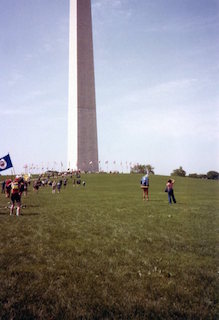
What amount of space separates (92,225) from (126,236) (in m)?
1.97

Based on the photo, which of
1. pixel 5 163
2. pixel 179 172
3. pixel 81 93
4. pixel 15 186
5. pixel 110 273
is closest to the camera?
pixel 110 273

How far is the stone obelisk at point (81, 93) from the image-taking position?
73875mm

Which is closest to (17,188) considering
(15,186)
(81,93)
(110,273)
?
(15,186)

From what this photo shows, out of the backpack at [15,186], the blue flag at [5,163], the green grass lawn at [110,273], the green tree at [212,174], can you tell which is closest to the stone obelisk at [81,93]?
the green tree at [212,174]

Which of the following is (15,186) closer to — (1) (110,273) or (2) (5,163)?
(2) (5,163)

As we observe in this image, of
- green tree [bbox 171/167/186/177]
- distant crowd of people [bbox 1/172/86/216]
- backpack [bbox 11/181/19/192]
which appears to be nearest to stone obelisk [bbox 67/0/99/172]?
distant crowd of people [bbox 1/172/86/216]

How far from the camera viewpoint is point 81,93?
252ft

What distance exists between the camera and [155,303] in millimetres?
3697

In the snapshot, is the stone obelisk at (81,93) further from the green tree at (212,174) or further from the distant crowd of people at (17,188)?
the green tree at (212,174)

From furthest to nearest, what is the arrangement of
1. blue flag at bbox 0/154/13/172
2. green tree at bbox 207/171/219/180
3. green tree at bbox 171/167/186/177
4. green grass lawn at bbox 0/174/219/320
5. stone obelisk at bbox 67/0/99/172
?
green tree at bbox 171/167/186/177 → green tree at bbox 207/171/219/180 → stone obelisk at bbox 67/0/99/172 → blue flag at bbox 0/154/13/172 → green grass lawn at bbox 0/174/219/320

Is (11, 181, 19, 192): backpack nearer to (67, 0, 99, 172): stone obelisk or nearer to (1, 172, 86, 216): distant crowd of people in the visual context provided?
(1, 172, 86, 216): distant crowd of people

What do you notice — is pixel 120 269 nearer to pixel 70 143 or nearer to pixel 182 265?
pixel 182 265

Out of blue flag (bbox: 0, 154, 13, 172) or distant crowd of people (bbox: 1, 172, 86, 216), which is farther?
blue flag (bbox: 0, 154, 13, 172)

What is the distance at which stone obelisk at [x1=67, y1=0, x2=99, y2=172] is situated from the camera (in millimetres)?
73875
